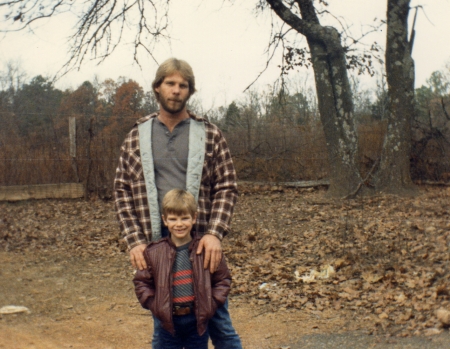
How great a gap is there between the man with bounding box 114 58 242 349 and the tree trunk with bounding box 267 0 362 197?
9.71 m

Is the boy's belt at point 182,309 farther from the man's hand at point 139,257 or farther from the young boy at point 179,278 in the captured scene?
the man's hand at point 139,257

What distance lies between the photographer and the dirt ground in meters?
4.79

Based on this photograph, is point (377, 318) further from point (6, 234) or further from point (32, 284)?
point (6, 234)

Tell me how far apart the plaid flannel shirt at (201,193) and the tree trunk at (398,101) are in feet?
32.4

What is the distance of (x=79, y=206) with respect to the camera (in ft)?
40.9

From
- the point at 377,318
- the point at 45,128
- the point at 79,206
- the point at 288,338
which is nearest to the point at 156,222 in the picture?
the point at 288,338

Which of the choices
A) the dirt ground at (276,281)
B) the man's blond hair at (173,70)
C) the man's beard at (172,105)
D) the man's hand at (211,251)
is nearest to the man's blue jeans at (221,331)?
the man's hand at (211,251)

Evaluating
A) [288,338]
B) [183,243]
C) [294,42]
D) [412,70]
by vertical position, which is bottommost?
[288,338]

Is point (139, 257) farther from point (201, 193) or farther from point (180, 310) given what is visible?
point (201, 193)

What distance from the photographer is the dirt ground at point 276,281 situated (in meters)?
4.79

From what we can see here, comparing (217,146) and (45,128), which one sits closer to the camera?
(217,146)

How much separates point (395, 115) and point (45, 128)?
828 centimetres

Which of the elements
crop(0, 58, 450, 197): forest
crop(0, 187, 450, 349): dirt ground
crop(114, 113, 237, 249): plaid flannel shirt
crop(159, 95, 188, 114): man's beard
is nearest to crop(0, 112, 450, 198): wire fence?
crop(0, 58, 450, 197): forest

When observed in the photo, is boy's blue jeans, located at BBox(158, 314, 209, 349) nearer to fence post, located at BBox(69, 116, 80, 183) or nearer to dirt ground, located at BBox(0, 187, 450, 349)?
dirt ground, located at BBox(0, 187, 450, 349)
